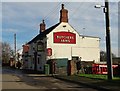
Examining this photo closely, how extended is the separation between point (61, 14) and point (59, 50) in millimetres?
5860

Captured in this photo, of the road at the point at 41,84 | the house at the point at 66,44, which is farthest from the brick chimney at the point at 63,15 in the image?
the road at the point at 41,84

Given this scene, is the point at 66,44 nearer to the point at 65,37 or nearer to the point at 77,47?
the point at 65,37

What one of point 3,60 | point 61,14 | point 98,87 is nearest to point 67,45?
point 61,14

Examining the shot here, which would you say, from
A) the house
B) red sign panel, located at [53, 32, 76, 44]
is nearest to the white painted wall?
the house

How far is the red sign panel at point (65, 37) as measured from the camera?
51.6m

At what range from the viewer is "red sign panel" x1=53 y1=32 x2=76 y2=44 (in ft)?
169

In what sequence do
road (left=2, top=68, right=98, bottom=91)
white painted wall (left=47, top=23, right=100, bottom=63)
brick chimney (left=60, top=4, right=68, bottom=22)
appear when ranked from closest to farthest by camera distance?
road (left=2, top=68, right=98, bottom=91) < white painted wall (left=47, top=23, right=100, bottom=63) < brick chimney (left=60, top=4, right=68, bottom=22)

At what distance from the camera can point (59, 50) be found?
51.6 meters

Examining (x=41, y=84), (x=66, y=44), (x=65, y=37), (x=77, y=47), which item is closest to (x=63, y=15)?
(x=65, y=37)

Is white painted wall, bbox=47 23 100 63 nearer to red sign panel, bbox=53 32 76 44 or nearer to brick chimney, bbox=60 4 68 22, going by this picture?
red sign panel, bbox=53 32 76 44

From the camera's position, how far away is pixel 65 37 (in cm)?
5216

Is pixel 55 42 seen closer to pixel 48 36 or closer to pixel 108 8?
pixel 48 36

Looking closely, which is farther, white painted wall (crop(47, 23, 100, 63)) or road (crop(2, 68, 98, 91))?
white painted wall (crop(47, 23, 100, 63))

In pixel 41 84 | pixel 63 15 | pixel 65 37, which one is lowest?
pixel 41 84
